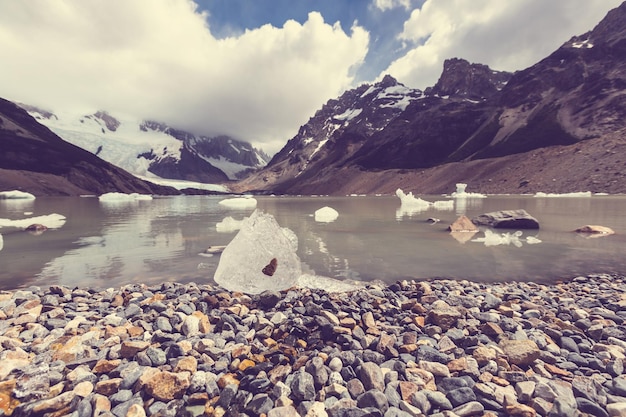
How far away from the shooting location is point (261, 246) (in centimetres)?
880

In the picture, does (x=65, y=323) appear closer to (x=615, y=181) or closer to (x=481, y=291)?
(x=481, y=291)

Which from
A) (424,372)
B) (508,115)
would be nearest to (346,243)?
(424,372)

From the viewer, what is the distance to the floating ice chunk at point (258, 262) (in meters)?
8.39

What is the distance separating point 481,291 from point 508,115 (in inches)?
7087

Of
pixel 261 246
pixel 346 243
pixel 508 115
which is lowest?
pixel 346 243

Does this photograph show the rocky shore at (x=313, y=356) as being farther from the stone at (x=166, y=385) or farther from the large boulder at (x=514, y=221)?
the large boulder at (x=514, y=221)

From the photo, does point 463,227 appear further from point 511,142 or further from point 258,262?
point 511,142

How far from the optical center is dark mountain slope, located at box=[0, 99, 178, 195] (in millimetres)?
133125

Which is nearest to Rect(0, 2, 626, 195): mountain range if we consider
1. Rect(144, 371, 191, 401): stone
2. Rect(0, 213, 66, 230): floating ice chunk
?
Rect(144, 371, 191, 401): stone

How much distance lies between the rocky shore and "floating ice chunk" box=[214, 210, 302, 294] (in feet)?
3.67

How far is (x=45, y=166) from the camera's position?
491 ft

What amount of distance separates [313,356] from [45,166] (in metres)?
194

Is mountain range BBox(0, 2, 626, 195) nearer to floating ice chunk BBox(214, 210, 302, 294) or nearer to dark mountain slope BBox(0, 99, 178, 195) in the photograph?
dark mountain slope BBox(0, 99, 178, 195)

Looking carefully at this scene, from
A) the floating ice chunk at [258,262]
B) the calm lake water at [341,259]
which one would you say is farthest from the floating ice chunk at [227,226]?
the floating ice chunk at [258,262]
